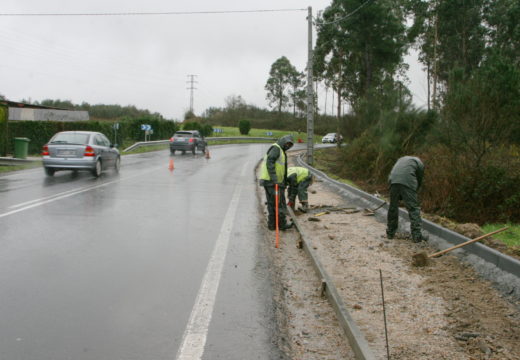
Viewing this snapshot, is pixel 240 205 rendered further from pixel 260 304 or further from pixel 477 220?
pixel 260 304

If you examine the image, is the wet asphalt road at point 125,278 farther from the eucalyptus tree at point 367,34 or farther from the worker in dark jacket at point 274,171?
the eucalyptus tree at point 367,34

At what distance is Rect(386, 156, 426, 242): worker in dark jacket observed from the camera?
8281 mm

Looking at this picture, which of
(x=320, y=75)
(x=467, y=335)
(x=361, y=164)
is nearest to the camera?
(x=467, y=335)

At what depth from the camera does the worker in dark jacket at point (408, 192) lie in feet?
27.2

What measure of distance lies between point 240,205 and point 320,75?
4946 centimetres

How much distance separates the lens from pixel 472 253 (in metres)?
6.88

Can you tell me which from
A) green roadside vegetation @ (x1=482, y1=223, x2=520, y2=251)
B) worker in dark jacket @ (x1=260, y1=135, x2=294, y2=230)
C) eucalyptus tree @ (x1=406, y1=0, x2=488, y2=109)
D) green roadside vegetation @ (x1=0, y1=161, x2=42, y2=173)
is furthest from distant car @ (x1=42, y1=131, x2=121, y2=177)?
eucalyptus tree @ (x1=406, y1=0, x2=488, y2=109)

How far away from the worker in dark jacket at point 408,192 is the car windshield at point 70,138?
1186 centimetres

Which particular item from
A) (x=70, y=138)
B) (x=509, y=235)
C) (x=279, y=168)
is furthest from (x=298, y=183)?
(x=70, y=138)

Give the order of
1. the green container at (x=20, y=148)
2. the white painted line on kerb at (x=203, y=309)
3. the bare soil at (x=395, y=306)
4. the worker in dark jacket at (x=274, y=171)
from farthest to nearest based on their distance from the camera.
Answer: the green container at (x=20, y=148) → the worker in dark jacket at (x=274, y=171) → the bare soil at (x=395, y=306) → the white painted line on kerb at (x=203, y=309)

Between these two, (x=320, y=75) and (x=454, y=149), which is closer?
(x=454, y=149)

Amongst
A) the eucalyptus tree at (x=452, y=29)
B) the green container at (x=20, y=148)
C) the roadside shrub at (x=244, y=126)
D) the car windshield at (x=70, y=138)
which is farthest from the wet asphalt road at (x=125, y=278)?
the roadside shrub at (x=244, y=126)

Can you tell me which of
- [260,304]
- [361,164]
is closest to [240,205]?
[260,304]

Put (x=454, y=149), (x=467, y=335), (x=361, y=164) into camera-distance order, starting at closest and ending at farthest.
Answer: (x=467, y=335) → (x=454, y=149) → (x=361, y=164)
